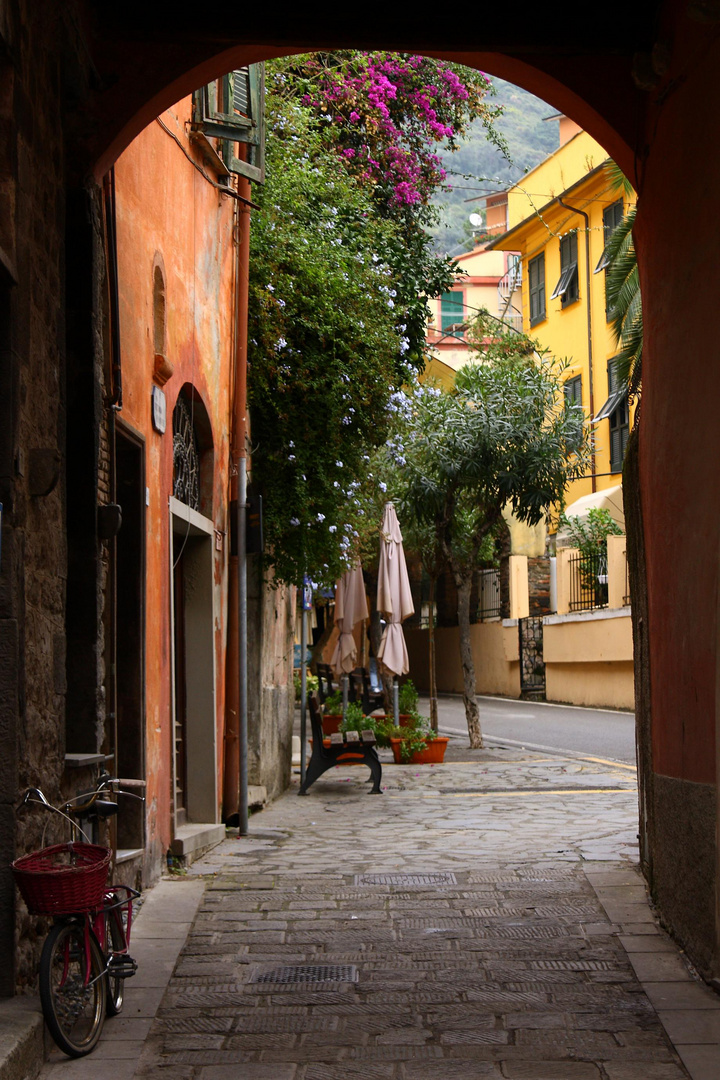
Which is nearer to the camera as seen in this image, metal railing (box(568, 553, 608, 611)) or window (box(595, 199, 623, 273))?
metal railing (box(568, 553, 608, 611))

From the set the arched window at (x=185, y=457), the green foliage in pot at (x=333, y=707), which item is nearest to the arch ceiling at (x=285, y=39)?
the arched window at (x=185, y=457)

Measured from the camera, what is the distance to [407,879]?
7.47 metres

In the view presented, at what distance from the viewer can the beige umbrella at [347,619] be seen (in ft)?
50.9

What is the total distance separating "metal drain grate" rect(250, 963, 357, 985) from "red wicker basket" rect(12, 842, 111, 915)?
126 centimetres

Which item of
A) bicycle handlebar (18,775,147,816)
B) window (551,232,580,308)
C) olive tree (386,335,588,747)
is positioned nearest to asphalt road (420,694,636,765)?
olive tree (386,335,588,747)

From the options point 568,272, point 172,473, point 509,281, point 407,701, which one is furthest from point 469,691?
point 509,281

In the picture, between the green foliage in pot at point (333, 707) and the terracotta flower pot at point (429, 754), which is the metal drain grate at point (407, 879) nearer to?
the terracotta flower pot at point (429, 754)

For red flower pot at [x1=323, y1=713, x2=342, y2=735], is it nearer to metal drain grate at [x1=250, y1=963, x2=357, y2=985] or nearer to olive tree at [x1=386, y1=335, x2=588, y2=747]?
olive tree at [x1=386, y1=335, x2=588, y2=747]

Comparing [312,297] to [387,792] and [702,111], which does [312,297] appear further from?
[702,111]

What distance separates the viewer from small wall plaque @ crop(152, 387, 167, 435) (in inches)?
296

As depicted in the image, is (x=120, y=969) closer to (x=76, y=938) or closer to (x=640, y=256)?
(x=76, y=938)

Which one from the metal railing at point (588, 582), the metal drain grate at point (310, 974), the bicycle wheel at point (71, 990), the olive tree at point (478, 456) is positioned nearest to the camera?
the bicycle wheel at point (71, 990)

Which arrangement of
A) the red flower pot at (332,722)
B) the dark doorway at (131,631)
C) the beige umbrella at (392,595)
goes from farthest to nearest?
the red flower pot at (332,722) → the beige umbrella at (392,595) → the dark doorway at (131,631)

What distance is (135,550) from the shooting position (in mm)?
7062
